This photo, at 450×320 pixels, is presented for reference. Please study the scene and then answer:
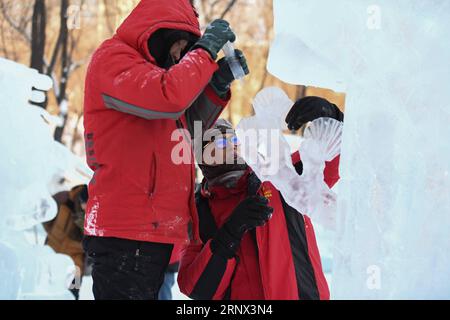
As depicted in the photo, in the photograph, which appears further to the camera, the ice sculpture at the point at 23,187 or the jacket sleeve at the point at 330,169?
the ice sculpture at the point at 23,187

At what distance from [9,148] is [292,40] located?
2.27 m

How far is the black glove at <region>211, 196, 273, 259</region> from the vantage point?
232 cm

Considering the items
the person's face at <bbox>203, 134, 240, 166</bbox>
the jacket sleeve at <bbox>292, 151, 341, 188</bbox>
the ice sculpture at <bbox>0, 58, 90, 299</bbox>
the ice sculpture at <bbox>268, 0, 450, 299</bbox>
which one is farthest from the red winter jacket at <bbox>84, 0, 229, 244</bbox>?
the ice sculpture at <bbox>0, 58, 90, 299</bbox>

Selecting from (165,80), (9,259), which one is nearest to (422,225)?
(165,80)

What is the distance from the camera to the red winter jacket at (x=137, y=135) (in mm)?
2146

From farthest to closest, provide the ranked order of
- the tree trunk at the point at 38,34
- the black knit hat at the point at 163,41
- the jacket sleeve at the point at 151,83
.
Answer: the tree trunk at the point at 38,34 < the black knit hat at the point at 163,41 < the jacket sleeve at the point at 151,83

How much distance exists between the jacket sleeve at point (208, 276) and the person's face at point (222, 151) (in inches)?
12.7

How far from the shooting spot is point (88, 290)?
5996 mm

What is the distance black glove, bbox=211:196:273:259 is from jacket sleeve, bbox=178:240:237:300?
0.04 m

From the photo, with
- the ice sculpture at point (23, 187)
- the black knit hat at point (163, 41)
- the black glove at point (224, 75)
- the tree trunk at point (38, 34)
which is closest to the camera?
the black glove at point (224, 75)

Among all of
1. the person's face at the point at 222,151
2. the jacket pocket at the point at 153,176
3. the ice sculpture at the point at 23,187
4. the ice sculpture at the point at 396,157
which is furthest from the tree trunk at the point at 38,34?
the ice sculpture at the point at 396,157

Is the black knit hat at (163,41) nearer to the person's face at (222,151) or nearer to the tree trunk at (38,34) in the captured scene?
the person's face at (222,151)

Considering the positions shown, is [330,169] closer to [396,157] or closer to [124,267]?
[396,157]
